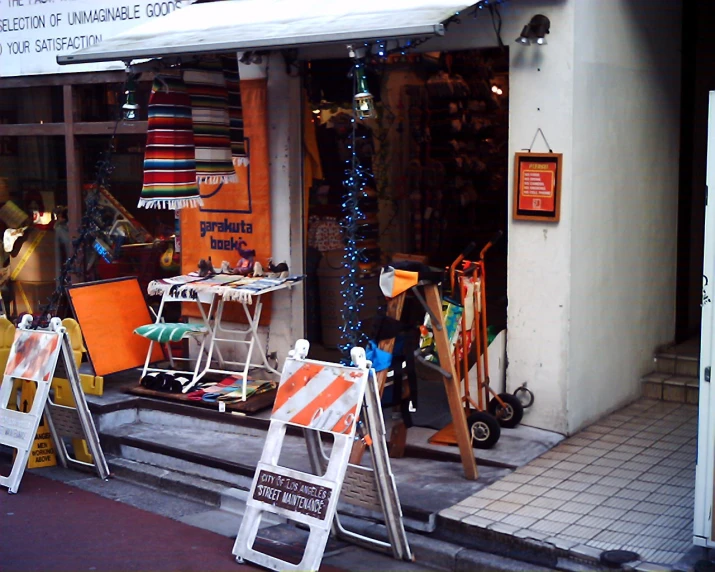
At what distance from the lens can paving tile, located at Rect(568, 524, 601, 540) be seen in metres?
5.35

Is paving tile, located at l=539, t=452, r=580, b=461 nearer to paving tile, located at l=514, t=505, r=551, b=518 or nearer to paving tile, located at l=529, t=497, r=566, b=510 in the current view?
paving tile, located at l=529, t=497, r=566, b=510

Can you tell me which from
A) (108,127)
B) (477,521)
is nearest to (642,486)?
(477,521)

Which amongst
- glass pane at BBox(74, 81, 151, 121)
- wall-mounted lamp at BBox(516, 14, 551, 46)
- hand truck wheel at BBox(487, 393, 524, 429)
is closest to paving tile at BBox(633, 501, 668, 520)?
hand truck wheel at BBox(487, 393, 524, 429)

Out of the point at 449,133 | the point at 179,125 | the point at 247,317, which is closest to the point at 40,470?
the point at 247,317

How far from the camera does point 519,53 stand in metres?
6.88

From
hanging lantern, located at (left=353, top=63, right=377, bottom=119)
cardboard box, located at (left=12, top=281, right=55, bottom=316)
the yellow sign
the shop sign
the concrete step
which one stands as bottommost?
the yellow sign

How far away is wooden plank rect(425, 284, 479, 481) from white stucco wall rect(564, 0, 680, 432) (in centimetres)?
107

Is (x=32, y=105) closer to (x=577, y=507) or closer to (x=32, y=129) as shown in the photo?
(x=32, y=129)

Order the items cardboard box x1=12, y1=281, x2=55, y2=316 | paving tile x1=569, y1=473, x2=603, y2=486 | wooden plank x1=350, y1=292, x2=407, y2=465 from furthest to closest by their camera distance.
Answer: cardboard box x1=12, y1=281, x2=55, y2=316 → paving tile x1=569, y1=473, x2=603, y2=486 → wooden plank x1=350, y1=292, x2=407, y2=465

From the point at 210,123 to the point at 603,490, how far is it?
4302 mm

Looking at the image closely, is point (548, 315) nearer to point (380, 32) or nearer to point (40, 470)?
point (380, 32)

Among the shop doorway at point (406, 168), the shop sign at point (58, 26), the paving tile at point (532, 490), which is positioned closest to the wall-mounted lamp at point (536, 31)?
the shop doorway at point (406, 168)

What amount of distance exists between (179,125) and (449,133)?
Result: 257 cm

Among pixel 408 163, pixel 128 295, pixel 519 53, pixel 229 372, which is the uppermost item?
pixel 519 53
